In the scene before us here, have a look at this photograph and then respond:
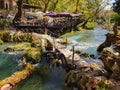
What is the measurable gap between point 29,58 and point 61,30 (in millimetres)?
20904

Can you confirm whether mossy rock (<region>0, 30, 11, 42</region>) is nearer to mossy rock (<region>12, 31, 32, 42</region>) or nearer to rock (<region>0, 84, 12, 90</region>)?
mossy rock (<region>12, 31, 32, 42</region>)

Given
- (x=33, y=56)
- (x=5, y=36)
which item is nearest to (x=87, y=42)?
(x=5, y=36)

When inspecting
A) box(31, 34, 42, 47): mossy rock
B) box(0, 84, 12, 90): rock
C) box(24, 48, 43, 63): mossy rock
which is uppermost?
box(31, 34, 42, 47): mossy rock

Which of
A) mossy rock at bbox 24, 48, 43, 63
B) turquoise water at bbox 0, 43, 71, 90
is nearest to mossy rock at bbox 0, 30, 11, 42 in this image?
turquoise water at bbox 0, 43, 71, 90

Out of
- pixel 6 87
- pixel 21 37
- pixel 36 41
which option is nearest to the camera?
pixel 6 87

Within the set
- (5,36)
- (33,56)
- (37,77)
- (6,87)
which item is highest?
(5,36)

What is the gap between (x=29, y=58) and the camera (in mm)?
25953

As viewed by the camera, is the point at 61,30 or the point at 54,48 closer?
the point at 54,48

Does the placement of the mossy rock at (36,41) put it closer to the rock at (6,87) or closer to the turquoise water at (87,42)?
the turquoise water at (87,42)

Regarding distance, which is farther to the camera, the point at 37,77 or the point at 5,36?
the point at 5,36

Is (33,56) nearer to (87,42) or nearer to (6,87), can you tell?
(6,87)

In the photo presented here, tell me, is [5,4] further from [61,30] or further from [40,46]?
[40,46]

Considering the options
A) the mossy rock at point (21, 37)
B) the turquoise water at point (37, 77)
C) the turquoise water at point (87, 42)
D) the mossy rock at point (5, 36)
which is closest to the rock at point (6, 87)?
the turquoise water at point (37, 77)

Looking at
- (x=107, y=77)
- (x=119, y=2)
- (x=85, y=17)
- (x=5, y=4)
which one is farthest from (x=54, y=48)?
(x=85, y=17)
